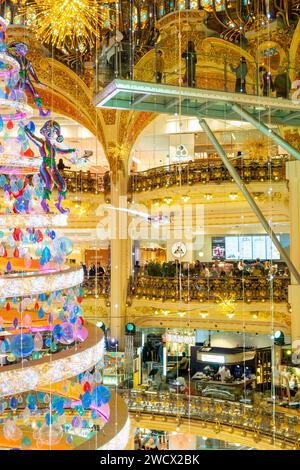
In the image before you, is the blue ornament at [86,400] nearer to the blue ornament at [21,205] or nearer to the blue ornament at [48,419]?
the blue ornament at [48,419]

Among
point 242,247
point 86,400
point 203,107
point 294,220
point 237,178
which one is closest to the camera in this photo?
point 86,400

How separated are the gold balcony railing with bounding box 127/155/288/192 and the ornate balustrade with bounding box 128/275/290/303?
236cm

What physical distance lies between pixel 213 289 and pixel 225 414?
4.05 metres

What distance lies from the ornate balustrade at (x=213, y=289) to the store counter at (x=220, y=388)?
1963 millimetres

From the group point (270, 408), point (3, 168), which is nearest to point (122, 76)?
point (3, 168)

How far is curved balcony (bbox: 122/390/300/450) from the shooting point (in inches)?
331

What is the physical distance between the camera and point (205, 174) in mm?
13531

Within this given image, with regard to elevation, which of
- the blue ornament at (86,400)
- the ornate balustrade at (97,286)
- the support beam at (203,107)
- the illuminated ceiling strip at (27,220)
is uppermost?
the support beam at (203,107)

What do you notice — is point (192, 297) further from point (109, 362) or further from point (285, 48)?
point (285, 48)

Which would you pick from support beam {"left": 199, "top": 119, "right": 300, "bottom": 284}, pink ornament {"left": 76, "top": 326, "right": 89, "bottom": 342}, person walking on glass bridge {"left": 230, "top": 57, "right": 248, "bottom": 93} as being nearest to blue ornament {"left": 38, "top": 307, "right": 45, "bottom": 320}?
pink ornament {"left": 76, "top": 326, "right": 89, "bottom": 342}

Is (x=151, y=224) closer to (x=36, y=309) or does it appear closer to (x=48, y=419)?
(x=36, y=309)

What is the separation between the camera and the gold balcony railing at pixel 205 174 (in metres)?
12.4

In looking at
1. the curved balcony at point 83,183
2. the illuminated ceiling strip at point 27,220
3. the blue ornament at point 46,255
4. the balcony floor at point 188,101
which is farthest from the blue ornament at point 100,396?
the curved balcony at point 83,183

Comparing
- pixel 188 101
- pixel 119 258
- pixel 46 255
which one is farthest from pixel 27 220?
pixel 119 258
